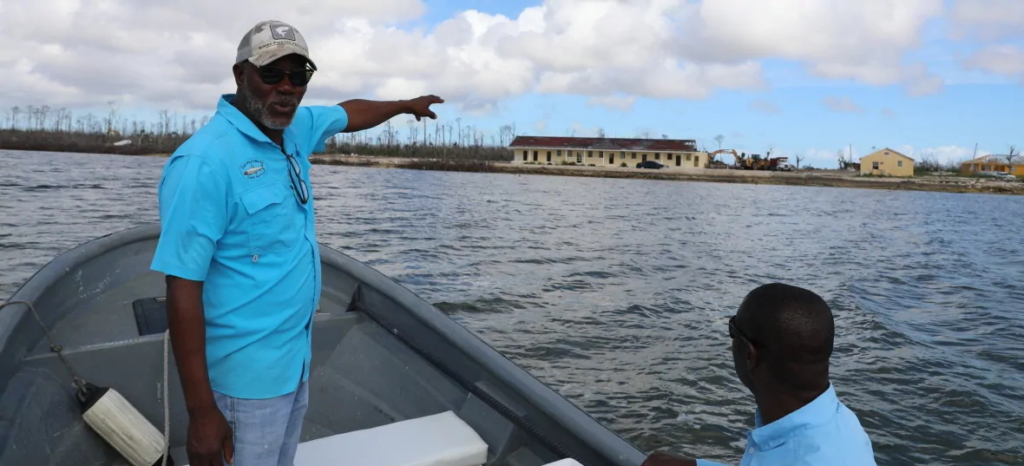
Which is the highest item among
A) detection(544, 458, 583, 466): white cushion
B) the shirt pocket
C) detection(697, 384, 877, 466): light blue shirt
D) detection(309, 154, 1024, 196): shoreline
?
detection(309, 154, 1024, 196): shoreline

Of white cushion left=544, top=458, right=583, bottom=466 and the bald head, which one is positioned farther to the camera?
white cushion left=544, top=458, right=583, bottom=466

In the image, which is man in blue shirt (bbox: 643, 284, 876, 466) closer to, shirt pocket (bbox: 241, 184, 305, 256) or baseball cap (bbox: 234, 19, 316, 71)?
shirt pocket (bbox: 241, 184, 305, 256)

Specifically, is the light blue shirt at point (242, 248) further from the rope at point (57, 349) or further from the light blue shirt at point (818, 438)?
the rope at point (57, 349)

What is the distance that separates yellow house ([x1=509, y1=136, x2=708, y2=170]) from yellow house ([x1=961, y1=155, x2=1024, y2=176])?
170 feet

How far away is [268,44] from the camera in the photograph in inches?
81.7

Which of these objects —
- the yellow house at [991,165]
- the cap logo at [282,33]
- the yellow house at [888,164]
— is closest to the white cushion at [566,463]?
the cap logo at [282,33]

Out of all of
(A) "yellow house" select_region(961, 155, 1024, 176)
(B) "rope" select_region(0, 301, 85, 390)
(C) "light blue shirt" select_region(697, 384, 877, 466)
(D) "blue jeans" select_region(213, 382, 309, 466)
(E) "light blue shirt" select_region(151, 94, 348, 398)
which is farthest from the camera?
(A) "yellow house" select_region(961, 155, 1024, 176)

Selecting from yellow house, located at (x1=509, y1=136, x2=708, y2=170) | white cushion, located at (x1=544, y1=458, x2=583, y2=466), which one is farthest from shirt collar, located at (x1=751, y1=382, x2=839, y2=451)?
yellow house, located at (x1=509, y1=136, x2=708, y2=170)

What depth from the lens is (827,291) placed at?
572 inches

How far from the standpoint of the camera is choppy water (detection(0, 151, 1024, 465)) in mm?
7293

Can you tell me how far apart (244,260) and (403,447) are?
Answer: 59.0 inches

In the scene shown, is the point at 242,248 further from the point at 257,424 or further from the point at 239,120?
the point at 257,424

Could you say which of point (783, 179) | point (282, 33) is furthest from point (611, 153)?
point (282, 33)

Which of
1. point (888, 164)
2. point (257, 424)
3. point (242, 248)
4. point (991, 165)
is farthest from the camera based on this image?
point (991, 165)
